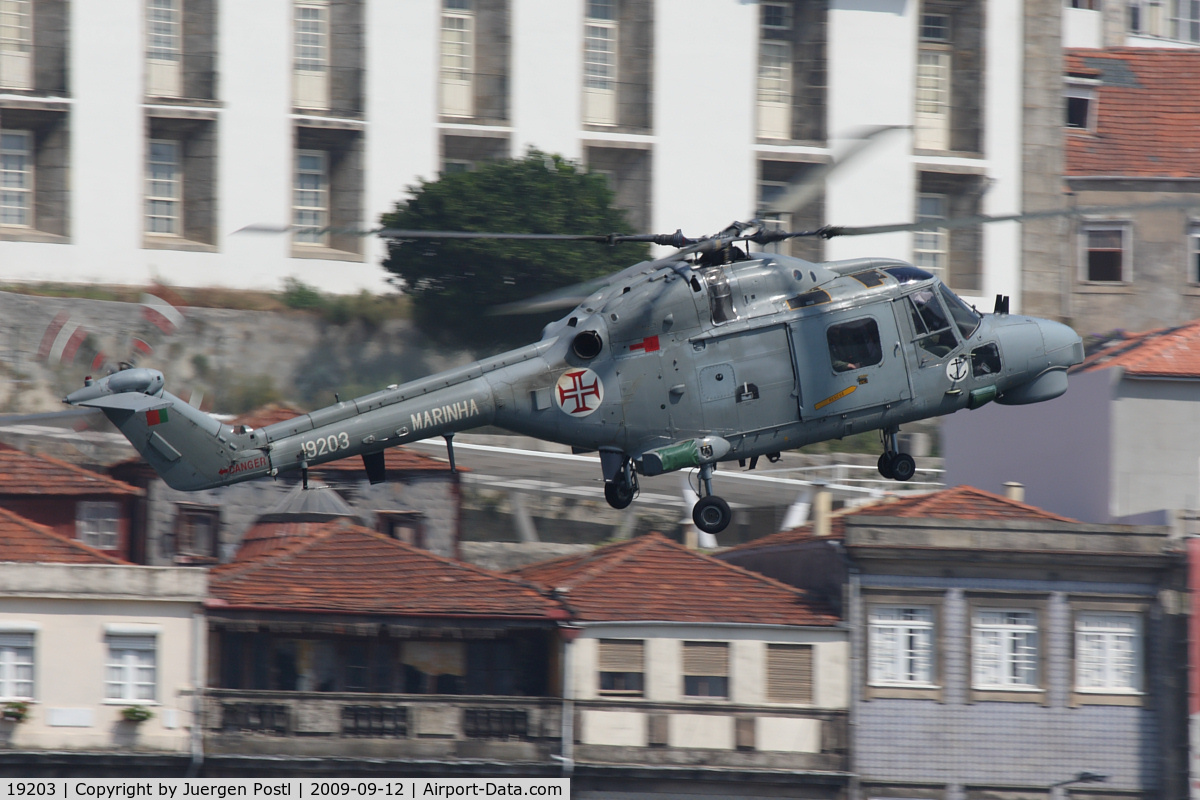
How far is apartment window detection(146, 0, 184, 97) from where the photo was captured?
66500 millimetres

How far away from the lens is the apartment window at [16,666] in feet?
131

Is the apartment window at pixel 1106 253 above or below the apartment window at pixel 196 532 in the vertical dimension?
above

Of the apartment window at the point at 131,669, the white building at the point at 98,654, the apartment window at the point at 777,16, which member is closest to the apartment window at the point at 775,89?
the apartment window at the point at 777,16

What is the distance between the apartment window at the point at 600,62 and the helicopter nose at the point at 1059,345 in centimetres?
4552

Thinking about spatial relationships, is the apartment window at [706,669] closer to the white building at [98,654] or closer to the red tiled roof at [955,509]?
the red tiled roof at [955,509]

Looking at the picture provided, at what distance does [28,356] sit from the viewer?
2315 inches

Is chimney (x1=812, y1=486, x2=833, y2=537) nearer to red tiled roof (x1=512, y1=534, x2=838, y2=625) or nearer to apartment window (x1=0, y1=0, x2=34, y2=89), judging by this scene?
red tiled roof (x1=512, y1=534, x2=838, y2=625)

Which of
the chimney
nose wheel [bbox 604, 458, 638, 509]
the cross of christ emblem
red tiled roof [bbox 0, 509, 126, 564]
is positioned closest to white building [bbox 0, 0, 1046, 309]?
red tiled roof [bbox 0, 509, 126, 564]

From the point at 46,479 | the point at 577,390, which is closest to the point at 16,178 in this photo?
the point at 46,479

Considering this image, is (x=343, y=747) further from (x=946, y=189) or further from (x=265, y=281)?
(x=946, y=189)

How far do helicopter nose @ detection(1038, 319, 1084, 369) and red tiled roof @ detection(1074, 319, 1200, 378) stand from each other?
787 inches

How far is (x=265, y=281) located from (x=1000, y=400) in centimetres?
4391

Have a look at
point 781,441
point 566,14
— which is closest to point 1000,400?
point 781,441

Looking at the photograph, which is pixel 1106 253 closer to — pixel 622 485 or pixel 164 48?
pixel 164 48
